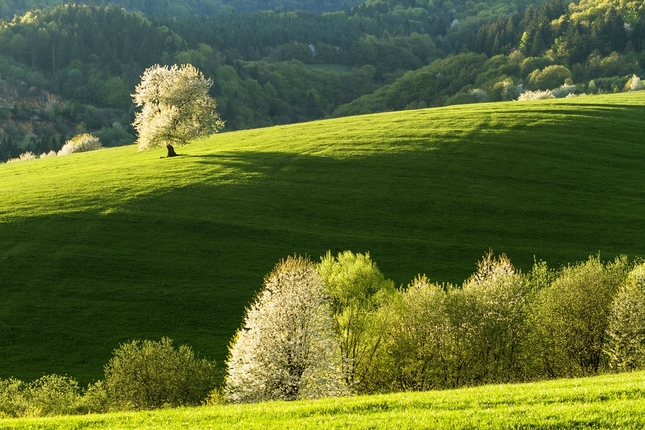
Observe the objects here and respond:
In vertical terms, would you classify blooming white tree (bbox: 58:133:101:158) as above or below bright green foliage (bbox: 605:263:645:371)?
above

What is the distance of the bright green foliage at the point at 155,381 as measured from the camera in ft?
136

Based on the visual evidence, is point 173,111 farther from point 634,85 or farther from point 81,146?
point 634,85

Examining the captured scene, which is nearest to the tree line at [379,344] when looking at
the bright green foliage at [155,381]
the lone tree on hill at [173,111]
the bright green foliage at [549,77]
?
the bright green foliage at [155,381]

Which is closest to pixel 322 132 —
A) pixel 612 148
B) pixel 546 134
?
pixel 546 134

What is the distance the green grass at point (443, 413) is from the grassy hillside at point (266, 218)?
76.1 ft

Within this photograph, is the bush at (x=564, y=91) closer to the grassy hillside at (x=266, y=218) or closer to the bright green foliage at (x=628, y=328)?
the grassy hillside at (x=266, y=218)

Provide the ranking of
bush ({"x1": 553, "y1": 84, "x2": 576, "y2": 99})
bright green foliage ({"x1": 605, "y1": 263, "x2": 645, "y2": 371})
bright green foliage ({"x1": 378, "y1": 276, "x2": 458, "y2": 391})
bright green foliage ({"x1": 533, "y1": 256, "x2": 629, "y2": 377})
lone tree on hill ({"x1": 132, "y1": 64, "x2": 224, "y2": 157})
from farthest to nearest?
1. bush ({"x1": 553, "y1": 84, "x2": 576, "y2": 99})
2. lone tree on hill ({"x1": 132, "y1": 64, "x2": 224, "y2": 157})
3. bright green foliage ({"x1": 533, "y1": 256, "x2": 629, "y2": 377})
4. bright green foliage ({"x1": 378, "y1": 276, "x2": 458, "y2": 391})
5. bright green foliage ({"x1": 605, "y1": 263, "x2": 645, "y2": 371})

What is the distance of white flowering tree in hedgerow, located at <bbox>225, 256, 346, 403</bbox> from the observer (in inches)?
1537

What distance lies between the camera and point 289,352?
39656 millimetres

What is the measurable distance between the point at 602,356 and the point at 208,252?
34.1 metres

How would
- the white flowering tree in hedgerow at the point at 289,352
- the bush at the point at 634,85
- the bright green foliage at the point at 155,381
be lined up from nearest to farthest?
the white flowering tree in hedgerow at the point at 289,352 < the bright green foliage at the point at 155,381 < the bush at the point at 634,85

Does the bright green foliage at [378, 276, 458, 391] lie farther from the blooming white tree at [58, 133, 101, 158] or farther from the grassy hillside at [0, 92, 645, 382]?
the blooming white tree at [58, 133, 101, 158]

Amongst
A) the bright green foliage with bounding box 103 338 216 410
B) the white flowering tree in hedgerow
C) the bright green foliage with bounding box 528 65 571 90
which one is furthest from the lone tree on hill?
the bright green foliage with bounding box 528 65 571 90

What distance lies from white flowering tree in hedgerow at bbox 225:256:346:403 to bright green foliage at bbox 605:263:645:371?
632 inches
